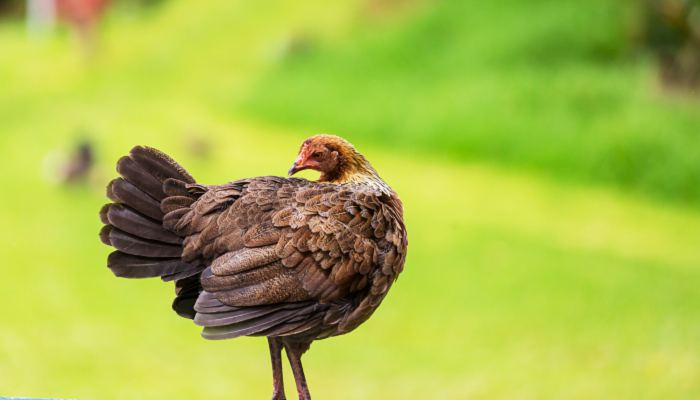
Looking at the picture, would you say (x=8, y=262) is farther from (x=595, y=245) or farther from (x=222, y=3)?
(x=222, y=3)

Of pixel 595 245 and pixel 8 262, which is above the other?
pixel 8 262

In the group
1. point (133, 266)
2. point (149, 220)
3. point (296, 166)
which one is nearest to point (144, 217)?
point (149, 220)

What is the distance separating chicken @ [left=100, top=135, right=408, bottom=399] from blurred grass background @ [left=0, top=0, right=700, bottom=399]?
3288 millimetres

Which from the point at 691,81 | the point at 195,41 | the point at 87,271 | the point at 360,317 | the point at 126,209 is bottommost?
the point at 360,317

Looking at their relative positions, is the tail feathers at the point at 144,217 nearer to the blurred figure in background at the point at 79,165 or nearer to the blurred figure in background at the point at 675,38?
the blurred figure in background at the point at 79,165

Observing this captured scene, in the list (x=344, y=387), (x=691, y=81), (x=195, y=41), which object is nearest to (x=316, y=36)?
(x=195, y=41)

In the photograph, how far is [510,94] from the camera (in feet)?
30.6

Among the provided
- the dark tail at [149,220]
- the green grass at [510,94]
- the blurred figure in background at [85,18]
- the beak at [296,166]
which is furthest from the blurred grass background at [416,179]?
the beak at [296,166]

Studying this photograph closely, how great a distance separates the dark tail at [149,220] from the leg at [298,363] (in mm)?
322

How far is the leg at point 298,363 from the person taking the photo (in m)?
2.84

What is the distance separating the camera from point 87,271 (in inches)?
303

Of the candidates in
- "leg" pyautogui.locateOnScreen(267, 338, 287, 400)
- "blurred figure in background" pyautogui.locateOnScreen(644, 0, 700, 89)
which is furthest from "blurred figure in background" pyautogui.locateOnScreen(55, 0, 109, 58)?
"leg" pyautogui.locateOnScreen(267, 338, 287, 400)

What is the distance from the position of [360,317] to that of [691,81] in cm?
715

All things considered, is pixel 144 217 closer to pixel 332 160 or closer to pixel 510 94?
pixel 332 160
